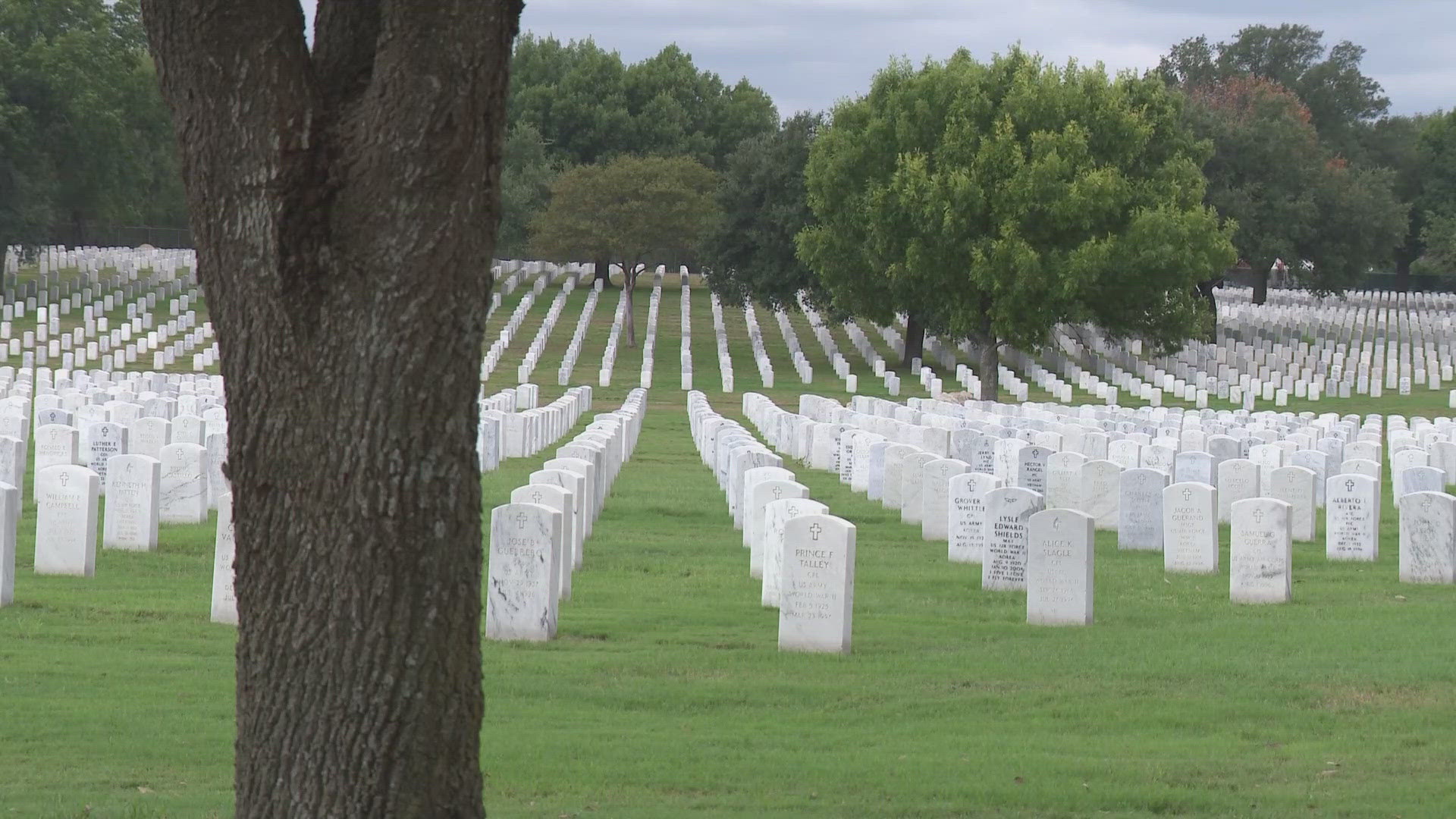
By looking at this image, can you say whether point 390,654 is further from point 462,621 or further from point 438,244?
point 438,244

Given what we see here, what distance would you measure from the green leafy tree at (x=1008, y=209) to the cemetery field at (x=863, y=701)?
29425 mm

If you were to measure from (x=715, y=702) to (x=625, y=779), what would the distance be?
1.96 meters

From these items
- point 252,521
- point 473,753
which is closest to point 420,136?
point 252,521

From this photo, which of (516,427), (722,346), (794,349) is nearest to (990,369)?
(794,349)

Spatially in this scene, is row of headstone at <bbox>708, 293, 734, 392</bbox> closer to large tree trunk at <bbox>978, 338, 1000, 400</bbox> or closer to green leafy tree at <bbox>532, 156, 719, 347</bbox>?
green leafy tree at <bbox>532, 156, 719, 347</bbox>

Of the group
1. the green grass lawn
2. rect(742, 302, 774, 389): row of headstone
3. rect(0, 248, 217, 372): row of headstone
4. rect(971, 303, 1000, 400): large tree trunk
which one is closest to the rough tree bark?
the green grass lawn

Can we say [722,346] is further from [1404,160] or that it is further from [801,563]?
[1404,160]

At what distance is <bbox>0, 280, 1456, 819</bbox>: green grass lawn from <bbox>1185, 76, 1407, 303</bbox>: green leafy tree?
55.5 meters

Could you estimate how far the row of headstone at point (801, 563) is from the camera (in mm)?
11234

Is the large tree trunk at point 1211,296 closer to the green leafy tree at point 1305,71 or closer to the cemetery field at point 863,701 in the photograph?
the green leafy tree at point 1305,71

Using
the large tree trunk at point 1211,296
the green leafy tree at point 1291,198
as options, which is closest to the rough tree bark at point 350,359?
the large tree trunk at point 1211,296

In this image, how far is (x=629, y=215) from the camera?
2594 inches

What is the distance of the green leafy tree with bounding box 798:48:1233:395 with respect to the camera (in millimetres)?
43875

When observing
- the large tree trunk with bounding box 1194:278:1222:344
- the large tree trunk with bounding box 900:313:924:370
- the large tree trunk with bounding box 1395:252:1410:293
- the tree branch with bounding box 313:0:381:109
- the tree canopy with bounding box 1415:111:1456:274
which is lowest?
the tree branch with bounding box 313:0:381:109
